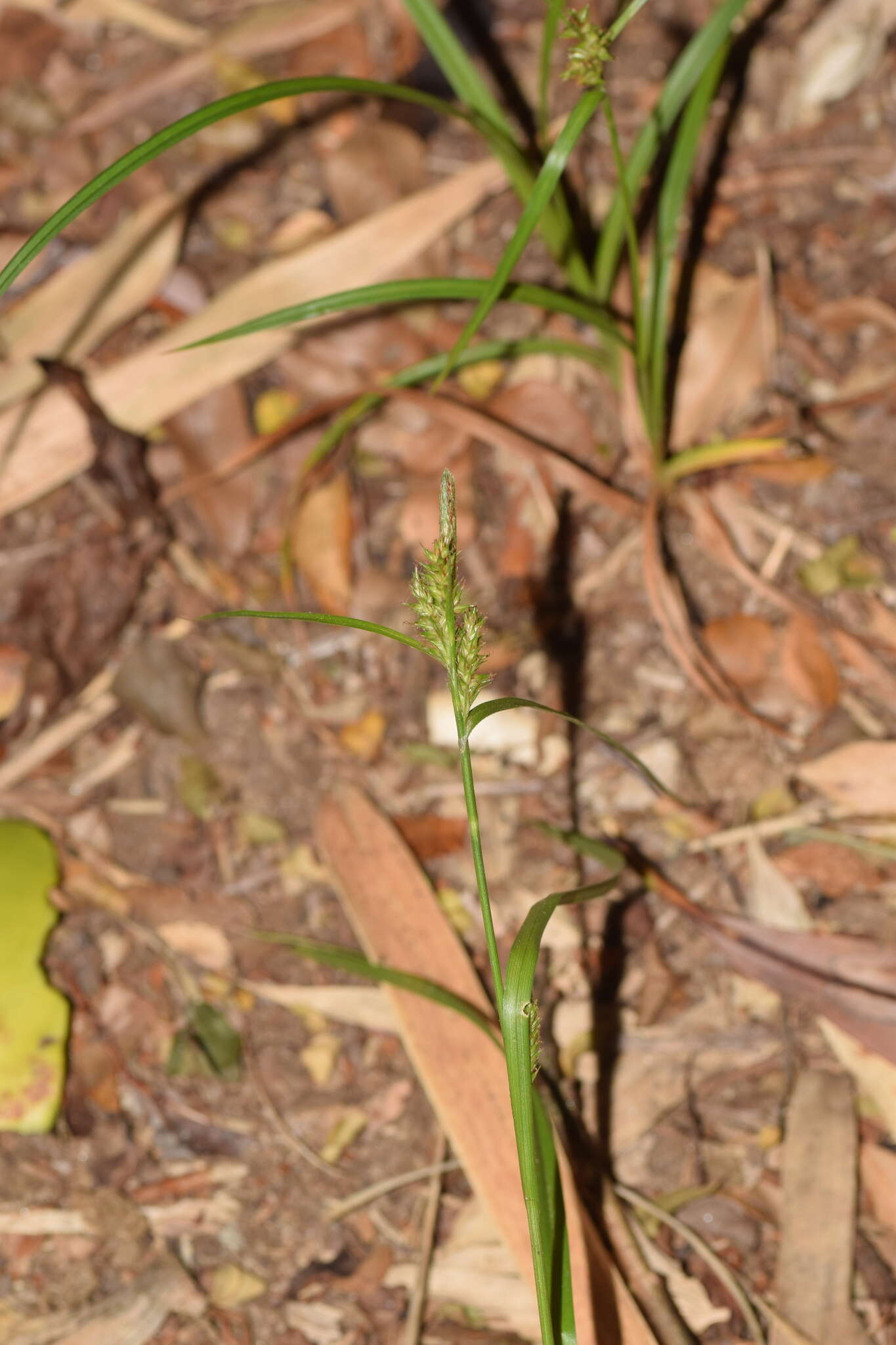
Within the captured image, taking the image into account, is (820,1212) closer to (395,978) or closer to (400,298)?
(395,978)

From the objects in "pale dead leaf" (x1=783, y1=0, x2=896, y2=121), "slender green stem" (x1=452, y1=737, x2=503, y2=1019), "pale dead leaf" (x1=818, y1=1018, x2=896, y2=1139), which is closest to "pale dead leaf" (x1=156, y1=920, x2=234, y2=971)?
"slender green stem" (x1=452, y1=737, x2=503, y2=1019)

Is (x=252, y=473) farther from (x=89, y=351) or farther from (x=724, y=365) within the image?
(x=724, y=365)

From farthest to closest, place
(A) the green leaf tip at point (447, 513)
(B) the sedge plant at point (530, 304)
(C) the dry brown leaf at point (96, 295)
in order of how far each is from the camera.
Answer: (C) the dry brown leaf at point (96, 295)
(B) the sedge plant at point (530, 304)
(A) the green leaf tip at point (447, 513)

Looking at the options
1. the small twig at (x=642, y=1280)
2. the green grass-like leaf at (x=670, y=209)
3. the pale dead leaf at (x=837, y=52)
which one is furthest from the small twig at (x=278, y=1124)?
Result: the pale dead leaf at (x=837, y=52)

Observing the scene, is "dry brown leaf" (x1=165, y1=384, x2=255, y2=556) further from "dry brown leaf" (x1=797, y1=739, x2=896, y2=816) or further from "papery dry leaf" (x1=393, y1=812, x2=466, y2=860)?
"dry brown leaf" (x1=797, y1=739, x2=896, y2=816)

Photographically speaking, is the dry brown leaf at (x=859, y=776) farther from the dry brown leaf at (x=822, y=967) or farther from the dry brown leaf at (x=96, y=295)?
the dry brown leaf at (x=96, y=295)

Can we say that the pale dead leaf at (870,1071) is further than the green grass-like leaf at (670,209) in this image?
No

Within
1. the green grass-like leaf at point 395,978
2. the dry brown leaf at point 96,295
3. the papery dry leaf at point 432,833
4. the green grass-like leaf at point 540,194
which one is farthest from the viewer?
the dry brown leaf at point 96,295
